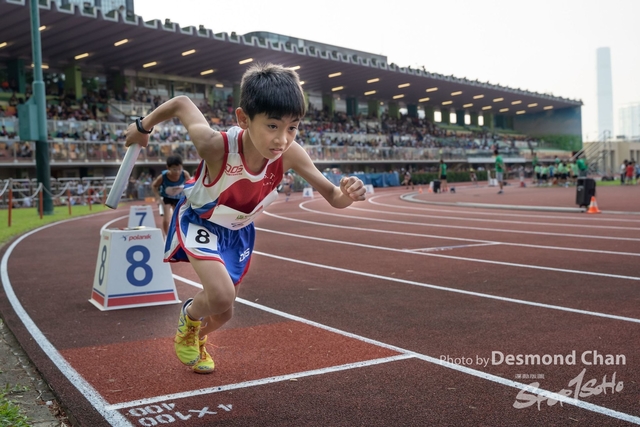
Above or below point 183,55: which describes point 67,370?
below

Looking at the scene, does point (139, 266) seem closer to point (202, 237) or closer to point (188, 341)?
point (188, 341)

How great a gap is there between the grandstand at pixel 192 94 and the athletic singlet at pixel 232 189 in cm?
2419

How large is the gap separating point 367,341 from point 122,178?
247 centimetres

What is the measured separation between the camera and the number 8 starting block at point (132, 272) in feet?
23.2

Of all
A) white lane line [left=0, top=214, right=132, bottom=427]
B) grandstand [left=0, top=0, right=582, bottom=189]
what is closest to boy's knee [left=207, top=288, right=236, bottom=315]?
white lane line [left=0, top=214, right=132, bottom=427]

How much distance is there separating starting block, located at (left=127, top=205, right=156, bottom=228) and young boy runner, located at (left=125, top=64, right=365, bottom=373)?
348 inches

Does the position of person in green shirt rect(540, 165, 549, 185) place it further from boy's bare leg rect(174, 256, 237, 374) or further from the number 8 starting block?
boy's bare leg rect(174, 256, 237, 374)

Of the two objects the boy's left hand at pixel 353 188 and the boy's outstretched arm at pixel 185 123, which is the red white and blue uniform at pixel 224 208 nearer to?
the boy's outstretched arm at pixel 185 123

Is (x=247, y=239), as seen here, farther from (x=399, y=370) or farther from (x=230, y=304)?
(x=399, y=370)

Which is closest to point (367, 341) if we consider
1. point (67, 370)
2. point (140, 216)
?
point (67, 370)

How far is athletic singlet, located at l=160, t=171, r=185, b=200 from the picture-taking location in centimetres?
1132

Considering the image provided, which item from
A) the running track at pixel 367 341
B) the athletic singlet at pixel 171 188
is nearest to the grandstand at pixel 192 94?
the athletic singlet at pixel 171 188

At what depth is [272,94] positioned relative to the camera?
3693mm

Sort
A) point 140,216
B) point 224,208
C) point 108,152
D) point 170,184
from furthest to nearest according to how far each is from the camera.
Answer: point 108,152
point 140,216
point 170,184
point 224,208
